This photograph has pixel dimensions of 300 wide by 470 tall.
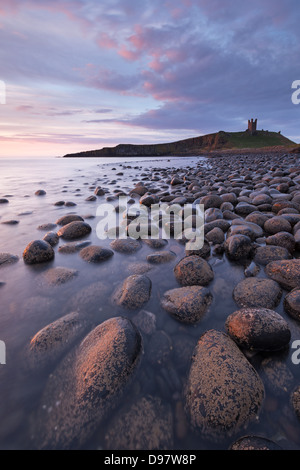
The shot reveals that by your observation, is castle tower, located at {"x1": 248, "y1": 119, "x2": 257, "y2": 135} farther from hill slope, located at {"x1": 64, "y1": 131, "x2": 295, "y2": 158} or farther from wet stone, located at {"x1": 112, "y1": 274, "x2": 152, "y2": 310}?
wet stone, located at {"x1": 112, "y1": 274, "x2": 152, "y2": 310}

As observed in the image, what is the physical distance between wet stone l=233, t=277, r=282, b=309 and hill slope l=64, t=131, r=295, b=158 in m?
94.9

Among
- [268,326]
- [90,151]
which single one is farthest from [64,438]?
[90,151]

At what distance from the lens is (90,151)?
106 meters

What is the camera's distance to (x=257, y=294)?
2510 mm

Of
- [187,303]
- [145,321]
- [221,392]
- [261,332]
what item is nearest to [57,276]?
[145,321]

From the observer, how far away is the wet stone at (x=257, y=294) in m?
2.44

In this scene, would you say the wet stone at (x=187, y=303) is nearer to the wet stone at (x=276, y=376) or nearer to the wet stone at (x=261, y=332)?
the wet stone at (x=261, y=332)

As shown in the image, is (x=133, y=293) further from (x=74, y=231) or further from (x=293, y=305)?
(x=74, y=231)

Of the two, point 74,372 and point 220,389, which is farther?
point 74,372

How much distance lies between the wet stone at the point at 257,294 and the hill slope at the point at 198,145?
9486cm

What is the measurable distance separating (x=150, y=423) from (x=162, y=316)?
3.28 ft

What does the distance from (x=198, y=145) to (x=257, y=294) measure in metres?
112

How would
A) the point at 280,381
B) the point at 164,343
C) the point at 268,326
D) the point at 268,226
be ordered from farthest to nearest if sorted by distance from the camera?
the point at 268,226, the point at 164,343, the point at 268,326, the point at 280,381
